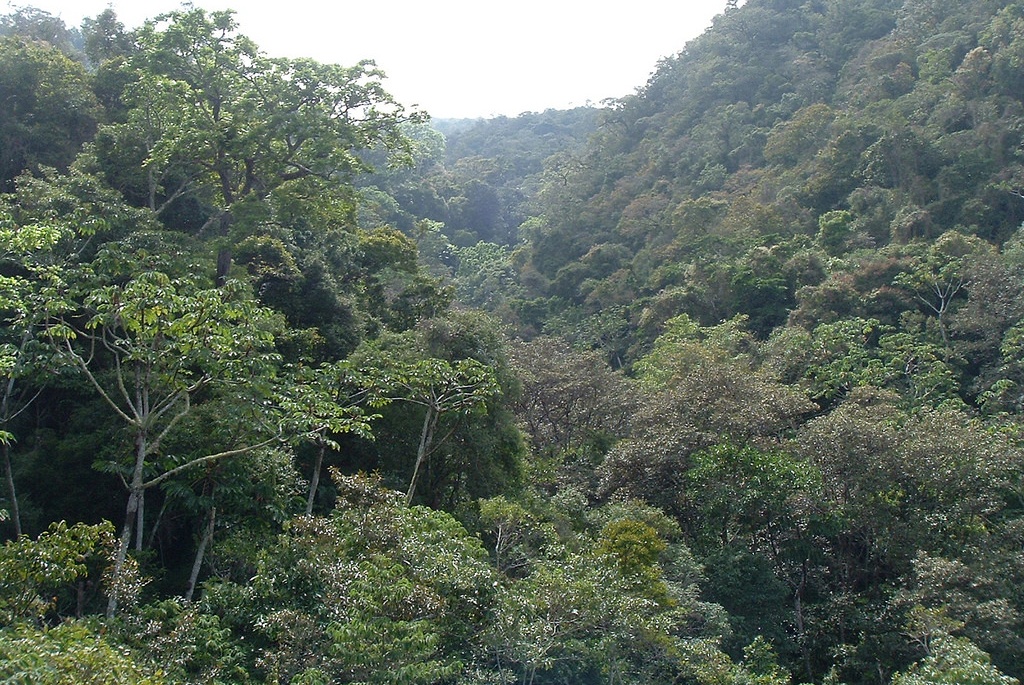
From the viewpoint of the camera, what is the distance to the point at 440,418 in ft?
38.9

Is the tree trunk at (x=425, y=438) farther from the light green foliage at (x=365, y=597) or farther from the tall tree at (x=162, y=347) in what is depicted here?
the tall tree at (x=162, y=347)

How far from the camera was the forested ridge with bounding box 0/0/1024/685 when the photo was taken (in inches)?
284

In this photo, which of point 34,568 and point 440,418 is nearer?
point 34,568

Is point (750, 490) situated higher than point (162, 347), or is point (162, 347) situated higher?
point (162, 347)

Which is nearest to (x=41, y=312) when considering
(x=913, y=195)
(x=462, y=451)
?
(x=462, y=451)

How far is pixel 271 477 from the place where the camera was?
9109mm

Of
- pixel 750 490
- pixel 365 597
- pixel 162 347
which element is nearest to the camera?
pixel 365 597

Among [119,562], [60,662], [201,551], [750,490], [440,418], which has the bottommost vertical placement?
[750,490]

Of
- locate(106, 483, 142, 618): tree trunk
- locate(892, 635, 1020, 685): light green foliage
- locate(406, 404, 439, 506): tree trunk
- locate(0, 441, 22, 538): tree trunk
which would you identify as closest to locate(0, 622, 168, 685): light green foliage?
locate(106, 483, 142, 618): tree trunk

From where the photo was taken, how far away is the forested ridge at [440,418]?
23.7ft

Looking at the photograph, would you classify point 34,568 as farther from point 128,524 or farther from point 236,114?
point 236,114

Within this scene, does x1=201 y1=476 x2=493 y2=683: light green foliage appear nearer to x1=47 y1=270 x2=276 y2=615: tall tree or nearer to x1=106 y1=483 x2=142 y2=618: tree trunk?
x1=106 y1=483 x2=142 y2=618: tree trunk

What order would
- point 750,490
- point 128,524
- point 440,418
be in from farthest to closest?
point 750,490, point 440,418, point 128,524

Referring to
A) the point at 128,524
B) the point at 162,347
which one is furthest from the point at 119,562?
the point at 162,347
